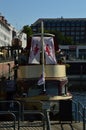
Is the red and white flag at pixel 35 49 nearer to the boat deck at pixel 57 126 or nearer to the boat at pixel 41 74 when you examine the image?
the boat at pixel 41 74

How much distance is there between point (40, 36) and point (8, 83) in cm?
319

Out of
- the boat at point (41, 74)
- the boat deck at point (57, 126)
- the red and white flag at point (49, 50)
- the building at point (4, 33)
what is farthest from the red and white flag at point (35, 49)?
the building at point (4, 33)

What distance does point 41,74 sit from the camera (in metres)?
29.0

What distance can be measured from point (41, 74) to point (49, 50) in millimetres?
1751

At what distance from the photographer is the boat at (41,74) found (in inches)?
1141

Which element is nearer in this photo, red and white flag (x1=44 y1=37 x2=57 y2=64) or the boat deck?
the boat deck

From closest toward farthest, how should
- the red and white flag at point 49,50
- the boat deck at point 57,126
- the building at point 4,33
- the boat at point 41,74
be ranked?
the boat deck at point 57,126, the boat at point 41,74, the red and white flag at point 49,50, the building at point 4,33

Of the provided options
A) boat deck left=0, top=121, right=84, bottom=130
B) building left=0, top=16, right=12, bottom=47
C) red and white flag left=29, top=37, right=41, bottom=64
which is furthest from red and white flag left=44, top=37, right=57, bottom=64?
building left=0, top=16, right=12, bottom=47

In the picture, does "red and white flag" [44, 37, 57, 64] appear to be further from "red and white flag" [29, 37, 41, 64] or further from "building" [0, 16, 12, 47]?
"building" [0, 16, 12, 47]

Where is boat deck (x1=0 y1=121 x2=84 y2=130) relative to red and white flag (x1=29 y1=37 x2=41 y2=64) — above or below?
below

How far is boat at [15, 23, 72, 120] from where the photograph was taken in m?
29.0

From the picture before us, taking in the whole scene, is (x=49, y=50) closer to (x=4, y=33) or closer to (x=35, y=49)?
(x=35, y=49)

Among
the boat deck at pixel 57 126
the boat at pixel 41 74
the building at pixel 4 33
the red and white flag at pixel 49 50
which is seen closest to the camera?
the boat deck at pixel 57 126

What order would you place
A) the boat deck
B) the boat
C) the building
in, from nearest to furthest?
the boat deck
the boat
the building
